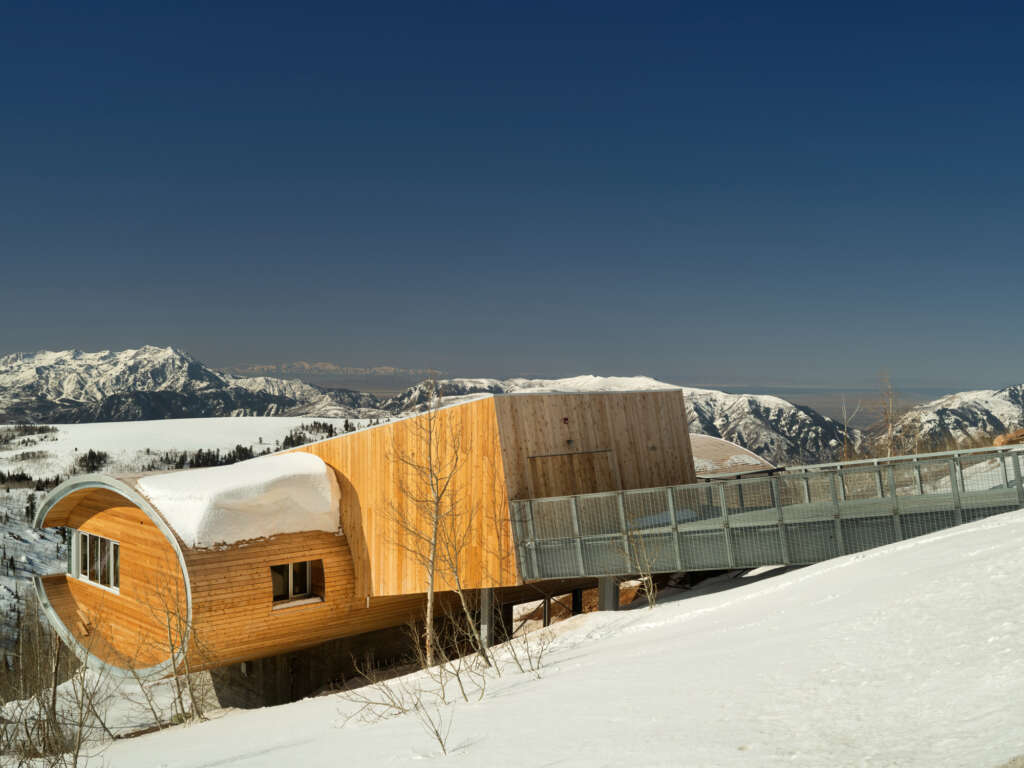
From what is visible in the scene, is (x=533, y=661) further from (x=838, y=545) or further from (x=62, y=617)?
(x=62, y=617)

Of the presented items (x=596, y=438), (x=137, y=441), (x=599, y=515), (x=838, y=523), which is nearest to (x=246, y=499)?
(x=596, y=438)

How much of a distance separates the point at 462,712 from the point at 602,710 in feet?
7.65

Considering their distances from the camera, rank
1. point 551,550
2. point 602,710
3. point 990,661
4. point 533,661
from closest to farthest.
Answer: point 990,661 → point 602,710 → point 533,661 → point 551,550

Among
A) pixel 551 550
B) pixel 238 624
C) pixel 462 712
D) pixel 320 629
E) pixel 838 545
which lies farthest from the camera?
pixel 320 629

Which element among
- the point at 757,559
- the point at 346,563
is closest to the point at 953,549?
the point at 757,559

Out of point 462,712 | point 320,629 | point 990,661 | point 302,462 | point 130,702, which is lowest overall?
point 130,702

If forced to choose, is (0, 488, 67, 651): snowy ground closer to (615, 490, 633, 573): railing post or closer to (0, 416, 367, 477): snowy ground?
(0, 416, 367, 477): snowy ground

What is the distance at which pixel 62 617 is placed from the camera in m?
22.6

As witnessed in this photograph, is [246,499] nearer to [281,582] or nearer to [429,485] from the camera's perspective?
[281,582]

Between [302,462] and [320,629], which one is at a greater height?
[302,462]

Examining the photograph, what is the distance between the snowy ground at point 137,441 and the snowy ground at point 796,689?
117981mm

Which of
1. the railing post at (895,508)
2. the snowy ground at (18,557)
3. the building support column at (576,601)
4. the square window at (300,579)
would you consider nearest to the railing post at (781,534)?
the railing post at (895,508)

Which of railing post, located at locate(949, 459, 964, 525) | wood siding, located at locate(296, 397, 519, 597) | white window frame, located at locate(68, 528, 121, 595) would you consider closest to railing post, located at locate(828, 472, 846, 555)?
railing post, located at locate(949, 459, 964, 525)

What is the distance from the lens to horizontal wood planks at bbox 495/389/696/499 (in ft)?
53.4
